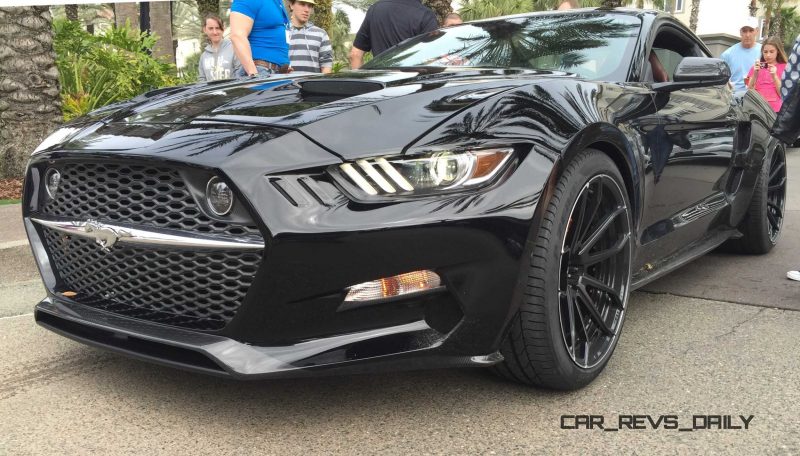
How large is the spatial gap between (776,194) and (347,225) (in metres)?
3.91

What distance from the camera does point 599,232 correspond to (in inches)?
109

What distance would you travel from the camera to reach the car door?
3275mm

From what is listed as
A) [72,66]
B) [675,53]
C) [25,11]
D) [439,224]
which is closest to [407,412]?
[439,224]

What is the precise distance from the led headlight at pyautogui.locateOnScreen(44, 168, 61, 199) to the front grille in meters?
0.18

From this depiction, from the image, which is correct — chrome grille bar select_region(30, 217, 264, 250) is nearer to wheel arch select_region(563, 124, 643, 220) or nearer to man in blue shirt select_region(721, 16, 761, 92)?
wheel arch select_region(563, 124, 643, 220)

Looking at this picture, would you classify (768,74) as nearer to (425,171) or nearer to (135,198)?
(425,171)

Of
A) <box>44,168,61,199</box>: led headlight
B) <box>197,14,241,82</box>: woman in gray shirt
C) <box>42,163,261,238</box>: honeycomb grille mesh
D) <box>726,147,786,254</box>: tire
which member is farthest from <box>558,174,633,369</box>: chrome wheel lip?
<box>197,14,241,82</box>: woman in gray shirt

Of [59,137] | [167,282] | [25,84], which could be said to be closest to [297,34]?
[25,84]

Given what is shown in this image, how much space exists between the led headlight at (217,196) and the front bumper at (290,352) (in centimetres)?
36

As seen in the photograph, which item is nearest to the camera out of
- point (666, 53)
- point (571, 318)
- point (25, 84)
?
point (571, 318)

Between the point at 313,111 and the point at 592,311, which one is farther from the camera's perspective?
the point at 592,311

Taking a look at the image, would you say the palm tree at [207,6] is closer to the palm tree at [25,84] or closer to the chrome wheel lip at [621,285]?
the palm tree at [25,84]

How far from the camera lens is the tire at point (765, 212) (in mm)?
4672

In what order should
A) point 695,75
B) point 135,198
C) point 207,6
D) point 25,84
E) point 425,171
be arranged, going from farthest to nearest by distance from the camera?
1. point 207,6
2. point 25,84
3. point 695,75
4. point 135,198
5. point 425,171
